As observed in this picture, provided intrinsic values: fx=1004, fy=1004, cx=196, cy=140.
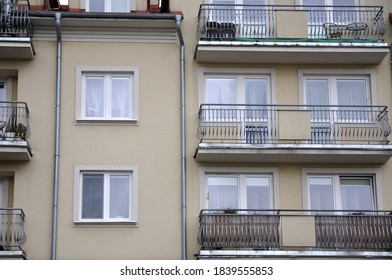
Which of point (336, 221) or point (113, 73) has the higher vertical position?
point (113, 73)

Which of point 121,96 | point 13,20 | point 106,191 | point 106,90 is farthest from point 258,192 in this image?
point 13,20

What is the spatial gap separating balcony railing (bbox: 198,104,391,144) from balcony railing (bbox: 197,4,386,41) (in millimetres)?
1938

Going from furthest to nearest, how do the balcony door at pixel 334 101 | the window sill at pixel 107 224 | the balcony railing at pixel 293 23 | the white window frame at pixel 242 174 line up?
the balcony railing at pixel 293 23 < the balcony door at pixel 334 101 < the white window frame at pixel 242 174 < the window sill at pixel 107 224

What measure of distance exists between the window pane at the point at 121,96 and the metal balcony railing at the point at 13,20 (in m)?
2.60

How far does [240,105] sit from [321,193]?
121 inches

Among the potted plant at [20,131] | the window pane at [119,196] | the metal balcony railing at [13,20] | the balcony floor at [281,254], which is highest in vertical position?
the metal balcony railing at [13,20]

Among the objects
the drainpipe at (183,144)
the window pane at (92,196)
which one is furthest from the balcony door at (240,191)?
A: the window pane at (92,196)

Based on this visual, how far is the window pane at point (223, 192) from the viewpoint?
25.3 meters

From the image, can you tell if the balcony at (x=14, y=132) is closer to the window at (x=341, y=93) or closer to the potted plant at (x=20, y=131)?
the potted plant at (x=20, y=131)

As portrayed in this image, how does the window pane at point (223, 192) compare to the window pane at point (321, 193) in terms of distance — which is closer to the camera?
the window pane at point (223, 192)

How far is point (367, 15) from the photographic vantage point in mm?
26734

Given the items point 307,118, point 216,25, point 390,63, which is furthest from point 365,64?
point 216,25

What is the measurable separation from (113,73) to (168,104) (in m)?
1.67
